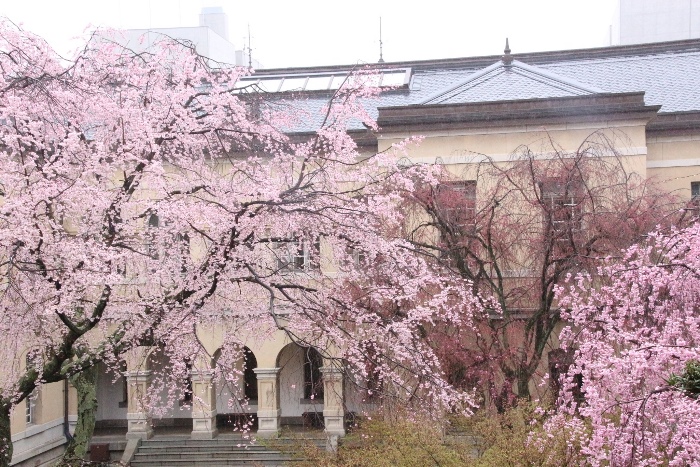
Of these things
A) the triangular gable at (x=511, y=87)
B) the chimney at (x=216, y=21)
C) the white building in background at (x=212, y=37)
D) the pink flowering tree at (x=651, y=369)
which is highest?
the chimney at (x=216, y=21)

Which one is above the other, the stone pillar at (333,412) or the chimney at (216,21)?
the chimney at (216,21)

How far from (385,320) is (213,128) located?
11.7ft

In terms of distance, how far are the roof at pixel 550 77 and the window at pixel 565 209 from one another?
449 centimetres

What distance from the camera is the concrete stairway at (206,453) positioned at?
56.7 feet

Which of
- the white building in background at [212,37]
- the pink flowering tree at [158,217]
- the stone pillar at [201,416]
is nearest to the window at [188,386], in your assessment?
the stone pillar at [201,416]

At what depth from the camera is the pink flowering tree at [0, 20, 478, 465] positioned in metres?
8.52

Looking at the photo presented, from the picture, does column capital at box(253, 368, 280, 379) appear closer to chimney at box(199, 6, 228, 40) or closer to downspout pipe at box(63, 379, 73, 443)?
downspout pipe at box(63, 379, 73, 443)

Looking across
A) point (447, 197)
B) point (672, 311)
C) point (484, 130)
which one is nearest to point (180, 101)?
point (447, 197)

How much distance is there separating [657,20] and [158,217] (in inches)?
1595

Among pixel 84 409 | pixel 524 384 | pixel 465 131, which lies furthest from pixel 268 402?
pixel 524 384

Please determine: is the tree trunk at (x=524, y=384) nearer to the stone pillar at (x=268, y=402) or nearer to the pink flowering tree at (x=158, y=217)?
the pink flowering tree at (x=158, y=217)

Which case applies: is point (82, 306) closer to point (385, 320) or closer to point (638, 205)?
point (385, 320)

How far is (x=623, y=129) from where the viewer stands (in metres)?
16.4

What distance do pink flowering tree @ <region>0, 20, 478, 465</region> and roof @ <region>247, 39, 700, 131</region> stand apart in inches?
256
